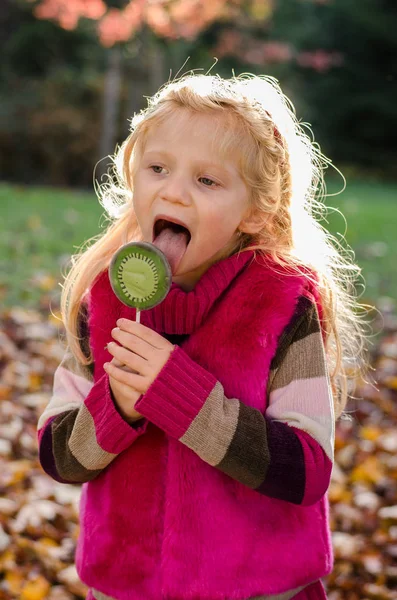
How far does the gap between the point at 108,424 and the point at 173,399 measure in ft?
0.53

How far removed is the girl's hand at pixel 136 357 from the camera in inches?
65.3

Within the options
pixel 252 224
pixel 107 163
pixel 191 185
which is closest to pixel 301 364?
pixel 252 224

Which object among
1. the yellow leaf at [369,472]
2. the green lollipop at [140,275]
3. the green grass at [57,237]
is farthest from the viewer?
the green grass at [57,237]

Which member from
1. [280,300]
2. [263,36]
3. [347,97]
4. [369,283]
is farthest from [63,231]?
[347,97]

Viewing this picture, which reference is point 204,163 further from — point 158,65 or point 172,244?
point 158,65

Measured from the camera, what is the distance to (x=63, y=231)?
28.4ft

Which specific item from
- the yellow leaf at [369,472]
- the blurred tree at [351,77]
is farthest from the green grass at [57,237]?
the blurred tree at [351,77]

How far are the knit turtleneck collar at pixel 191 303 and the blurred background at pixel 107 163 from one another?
69 cm

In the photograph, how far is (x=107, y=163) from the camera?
8.20m

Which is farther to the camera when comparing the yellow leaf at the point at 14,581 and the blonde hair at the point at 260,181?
the yellow leaf at the point at 14,581

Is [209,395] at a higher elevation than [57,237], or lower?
higher

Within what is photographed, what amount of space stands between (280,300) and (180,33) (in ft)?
41.5

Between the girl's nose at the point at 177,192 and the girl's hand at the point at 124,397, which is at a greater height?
the girl's nose at the point at 177,192

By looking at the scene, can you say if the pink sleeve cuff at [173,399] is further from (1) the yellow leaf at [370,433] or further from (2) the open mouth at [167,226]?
(1) the yellow leaf at [370,433]
